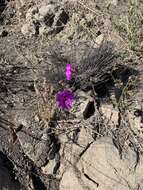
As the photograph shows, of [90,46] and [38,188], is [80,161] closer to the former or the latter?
[38,188]

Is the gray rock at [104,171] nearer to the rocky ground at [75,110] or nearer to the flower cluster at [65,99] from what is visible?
the rocky ground at [75,110]

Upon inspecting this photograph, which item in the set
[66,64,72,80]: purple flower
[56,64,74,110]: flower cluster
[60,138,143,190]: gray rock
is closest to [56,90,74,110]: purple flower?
[56,64,74,110]: flower cluster

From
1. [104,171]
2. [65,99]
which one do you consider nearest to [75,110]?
[65,99]

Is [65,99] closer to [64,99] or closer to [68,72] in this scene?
[64,99]

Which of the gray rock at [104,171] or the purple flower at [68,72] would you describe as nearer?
the gray rock at [104,171]

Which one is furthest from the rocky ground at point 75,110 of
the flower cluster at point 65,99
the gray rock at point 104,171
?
the flower cluster at point 65,99

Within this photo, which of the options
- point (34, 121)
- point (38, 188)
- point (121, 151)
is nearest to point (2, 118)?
point (34, 121)
